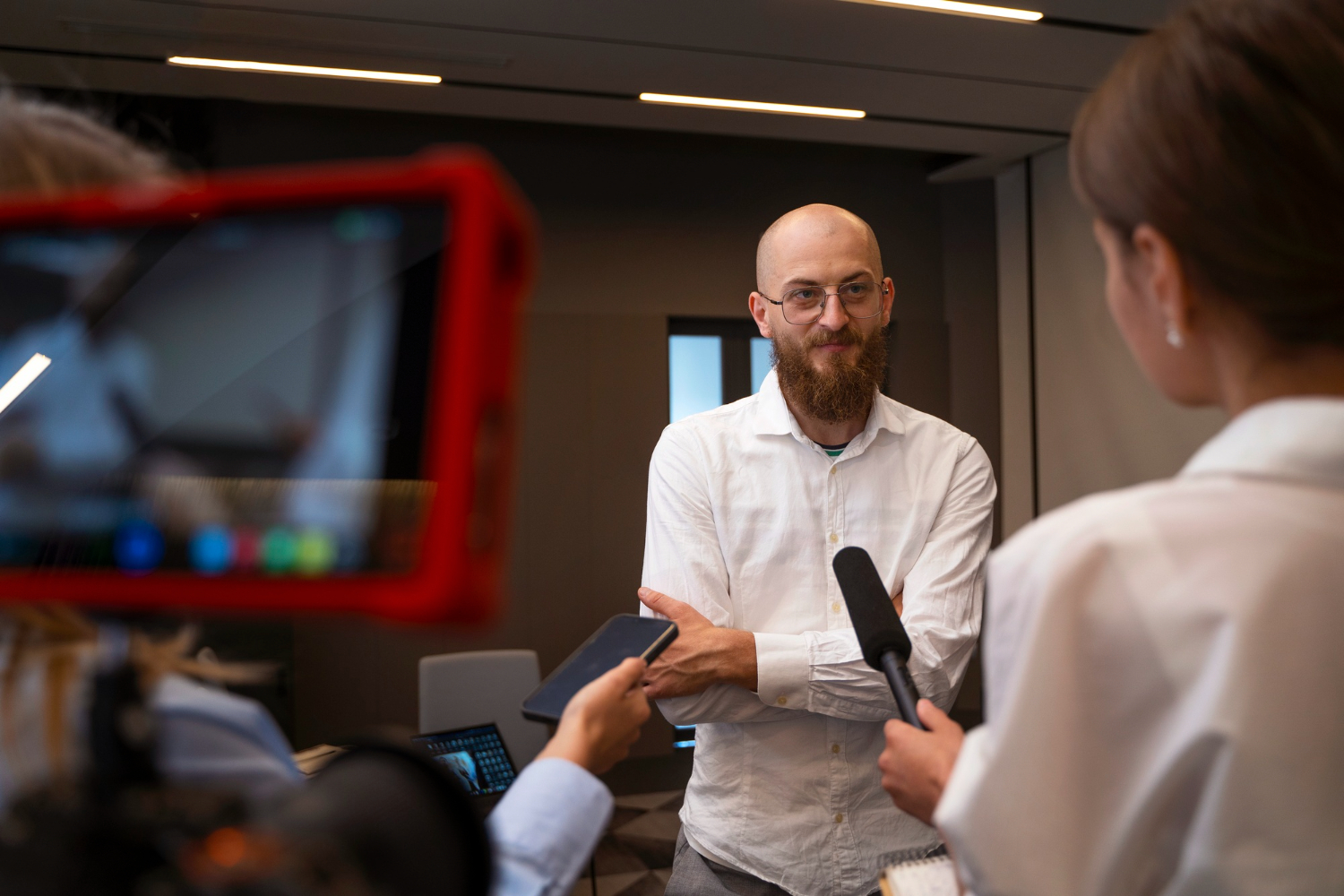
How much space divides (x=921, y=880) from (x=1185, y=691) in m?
0.37

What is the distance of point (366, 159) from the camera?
4.55m

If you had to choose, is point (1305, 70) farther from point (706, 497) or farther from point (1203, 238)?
point (706, 497)

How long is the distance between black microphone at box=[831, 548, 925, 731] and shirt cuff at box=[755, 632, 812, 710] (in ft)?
0.91

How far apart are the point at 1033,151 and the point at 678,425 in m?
3.79

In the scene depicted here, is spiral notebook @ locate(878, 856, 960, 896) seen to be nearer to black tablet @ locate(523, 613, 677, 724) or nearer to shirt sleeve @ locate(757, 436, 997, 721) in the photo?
black tablet @ locate(523, 613, 677, 724)

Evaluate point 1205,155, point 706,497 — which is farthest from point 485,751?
point 1205,155

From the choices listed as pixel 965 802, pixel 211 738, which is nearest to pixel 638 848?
pixel 965 802

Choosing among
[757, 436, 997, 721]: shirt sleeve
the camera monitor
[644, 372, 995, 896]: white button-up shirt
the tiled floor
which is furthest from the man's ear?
the tiled floor

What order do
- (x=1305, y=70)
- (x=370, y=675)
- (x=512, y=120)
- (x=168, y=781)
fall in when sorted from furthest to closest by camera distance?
(x=512, y=120) < (x=370, y=675) < (x=1305, y=70) < (x=168, y=781)

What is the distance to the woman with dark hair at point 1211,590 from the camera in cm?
54

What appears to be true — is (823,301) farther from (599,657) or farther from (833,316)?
(599,657)

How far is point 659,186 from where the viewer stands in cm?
486

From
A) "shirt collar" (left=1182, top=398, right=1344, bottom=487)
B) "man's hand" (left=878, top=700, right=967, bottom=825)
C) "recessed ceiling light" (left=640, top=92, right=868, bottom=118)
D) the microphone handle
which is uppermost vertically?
"recessed ceiling light" (left=640, top=92, right=868, bottom=118)

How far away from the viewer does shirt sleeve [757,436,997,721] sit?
1494 mm
